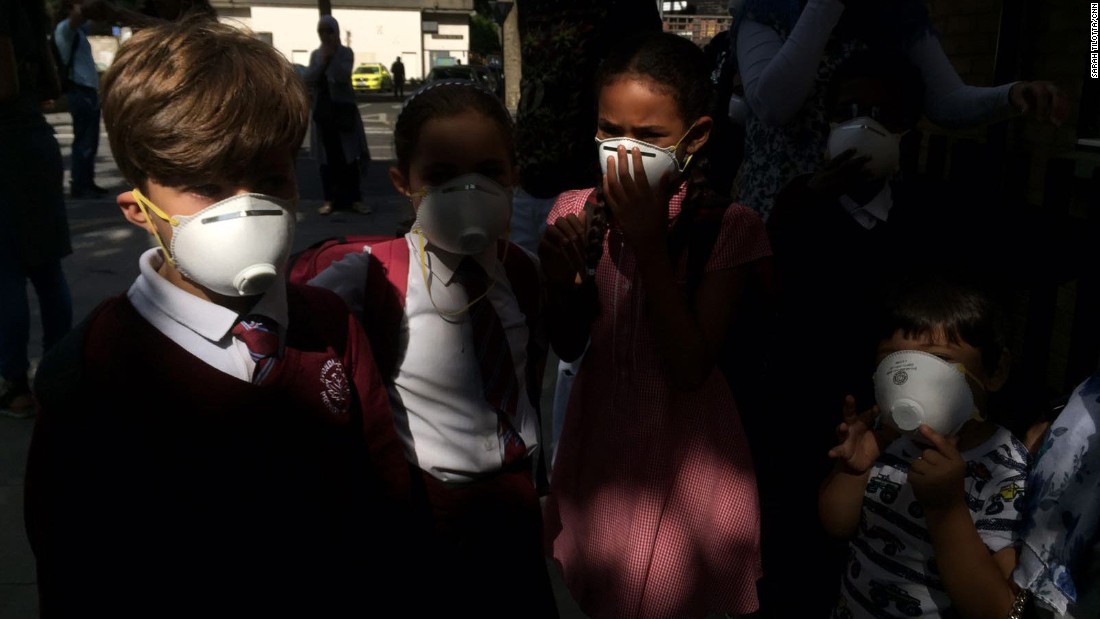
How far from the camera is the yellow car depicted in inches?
1628

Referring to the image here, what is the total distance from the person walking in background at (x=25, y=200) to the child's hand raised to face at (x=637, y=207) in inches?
122

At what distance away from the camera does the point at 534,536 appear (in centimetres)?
191

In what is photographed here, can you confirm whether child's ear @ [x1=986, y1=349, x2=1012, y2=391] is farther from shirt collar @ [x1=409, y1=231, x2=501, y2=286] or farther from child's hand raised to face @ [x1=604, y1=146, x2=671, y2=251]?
shirt collar @ [x1=409, y1=231, x2=501, y2=286]

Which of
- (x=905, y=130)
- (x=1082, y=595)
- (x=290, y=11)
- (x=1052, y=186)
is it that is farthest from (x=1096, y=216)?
(x=290, y=11)

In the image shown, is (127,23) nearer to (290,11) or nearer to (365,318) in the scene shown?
(365,318)

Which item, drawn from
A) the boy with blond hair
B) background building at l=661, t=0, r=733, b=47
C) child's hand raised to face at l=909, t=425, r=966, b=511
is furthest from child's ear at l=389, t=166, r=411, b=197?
background building at l=661, t=0, r=733, b=47

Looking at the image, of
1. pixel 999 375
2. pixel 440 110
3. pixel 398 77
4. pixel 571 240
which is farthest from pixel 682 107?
pixel 398 77

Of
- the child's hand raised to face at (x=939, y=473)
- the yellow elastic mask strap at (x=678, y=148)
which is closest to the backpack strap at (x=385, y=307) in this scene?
the yellow elastic mask strap at (x=678, y=148)

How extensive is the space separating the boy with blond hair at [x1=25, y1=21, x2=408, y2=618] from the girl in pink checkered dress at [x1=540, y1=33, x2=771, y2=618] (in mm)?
612

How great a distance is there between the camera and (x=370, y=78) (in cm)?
4150

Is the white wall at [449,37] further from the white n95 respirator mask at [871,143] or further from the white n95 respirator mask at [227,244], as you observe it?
the white n95 respirator mask at [227,244]

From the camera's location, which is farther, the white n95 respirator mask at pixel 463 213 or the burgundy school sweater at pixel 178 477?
the white n95 respirator mask at pixel 463 213

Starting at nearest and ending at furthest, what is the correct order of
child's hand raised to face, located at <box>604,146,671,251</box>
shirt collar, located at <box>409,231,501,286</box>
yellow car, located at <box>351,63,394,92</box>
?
child's hand raised to face, located at <box>604,146,671,251</box>, shirt collar, located at <box>409,231,501,286</box>, yellow car, located at <box>351,63,394,92</box>

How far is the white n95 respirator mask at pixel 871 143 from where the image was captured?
2.14 m
